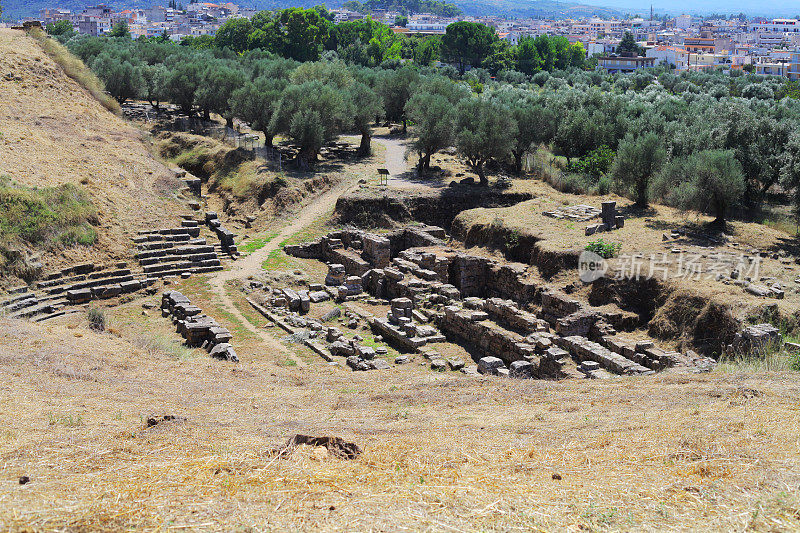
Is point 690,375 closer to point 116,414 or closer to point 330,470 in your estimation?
point 330,470

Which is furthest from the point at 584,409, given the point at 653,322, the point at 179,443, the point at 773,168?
the point at 773,168

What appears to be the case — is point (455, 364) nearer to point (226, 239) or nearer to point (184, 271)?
point (184, 271)

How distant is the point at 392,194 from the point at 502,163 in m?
9.79

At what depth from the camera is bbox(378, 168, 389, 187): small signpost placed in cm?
3862

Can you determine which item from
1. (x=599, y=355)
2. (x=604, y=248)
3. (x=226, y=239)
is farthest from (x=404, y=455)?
(x=226, y=239)

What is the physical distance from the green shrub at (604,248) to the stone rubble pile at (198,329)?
529 inches

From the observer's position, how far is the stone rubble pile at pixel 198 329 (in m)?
22.0

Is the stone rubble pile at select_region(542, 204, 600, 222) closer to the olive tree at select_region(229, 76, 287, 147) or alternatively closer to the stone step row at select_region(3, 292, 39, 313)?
the olive tree at select_region(229, 76, 287, 147)

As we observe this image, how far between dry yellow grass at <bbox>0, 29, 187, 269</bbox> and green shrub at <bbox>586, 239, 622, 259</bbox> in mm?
18670

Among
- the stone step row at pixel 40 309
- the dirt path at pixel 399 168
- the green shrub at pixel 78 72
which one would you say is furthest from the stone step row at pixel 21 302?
the green shrub at pixel 78 72

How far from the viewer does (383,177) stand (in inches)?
1624

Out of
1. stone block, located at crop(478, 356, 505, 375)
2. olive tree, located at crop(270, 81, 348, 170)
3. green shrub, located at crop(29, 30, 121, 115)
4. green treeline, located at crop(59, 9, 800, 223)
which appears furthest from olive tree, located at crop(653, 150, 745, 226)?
green shrub, located at crop(29, 30, 121, 115)

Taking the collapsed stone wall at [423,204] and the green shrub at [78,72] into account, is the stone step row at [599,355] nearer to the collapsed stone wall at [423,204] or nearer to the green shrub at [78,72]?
the collapsed stone wall at [423,204]

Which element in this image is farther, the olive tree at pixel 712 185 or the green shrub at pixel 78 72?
the green shrub at pixel 78 72
